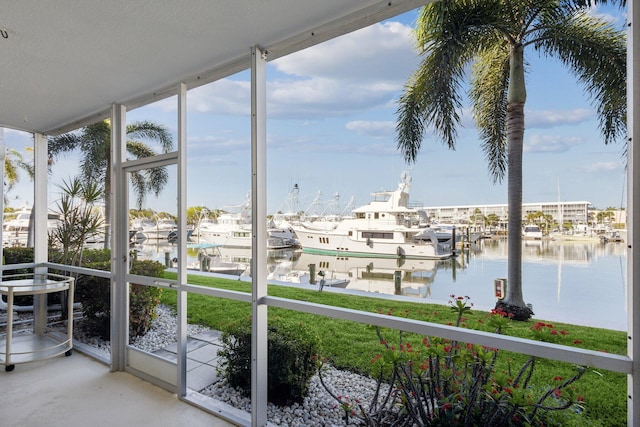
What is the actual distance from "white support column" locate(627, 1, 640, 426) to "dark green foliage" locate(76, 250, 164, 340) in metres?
3.56

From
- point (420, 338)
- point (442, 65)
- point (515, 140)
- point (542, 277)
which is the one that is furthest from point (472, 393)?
point (442, 65)

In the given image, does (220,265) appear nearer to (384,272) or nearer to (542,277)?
(384,272)

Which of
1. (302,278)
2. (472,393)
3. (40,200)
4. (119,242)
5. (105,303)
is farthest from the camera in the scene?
(302,278)

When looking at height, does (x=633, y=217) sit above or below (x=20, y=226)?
above

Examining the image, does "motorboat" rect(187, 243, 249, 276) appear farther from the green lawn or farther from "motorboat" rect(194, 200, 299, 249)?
the green lawn

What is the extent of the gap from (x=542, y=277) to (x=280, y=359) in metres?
2.39

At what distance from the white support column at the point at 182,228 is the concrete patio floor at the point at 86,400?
0.27 metres

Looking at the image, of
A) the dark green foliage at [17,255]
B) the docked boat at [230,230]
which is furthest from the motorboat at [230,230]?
the dark green foliage at [17,255]

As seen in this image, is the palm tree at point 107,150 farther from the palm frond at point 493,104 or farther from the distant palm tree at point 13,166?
the palm frond at point 493,104

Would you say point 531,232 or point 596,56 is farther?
point 531,232

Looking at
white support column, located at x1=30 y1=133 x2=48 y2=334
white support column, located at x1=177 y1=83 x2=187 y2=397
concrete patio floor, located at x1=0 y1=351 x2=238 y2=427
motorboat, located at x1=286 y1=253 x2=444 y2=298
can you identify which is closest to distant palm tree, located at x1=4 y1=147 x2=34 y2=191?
white support column, located at x1=30 y1=133 x2=48 y2=334

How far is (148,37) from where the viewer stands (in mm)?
2082

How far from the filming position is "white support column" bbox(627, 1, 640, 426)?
1.27 meters

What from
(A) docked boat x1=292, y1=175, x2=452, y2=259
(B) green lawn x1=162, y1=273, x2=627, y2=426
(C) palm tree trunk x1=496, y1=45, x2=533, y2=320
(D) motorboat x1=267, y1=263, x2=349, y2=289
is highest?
(C) palm tree trunk x1=496, y1=45, x2=533, y2=320
